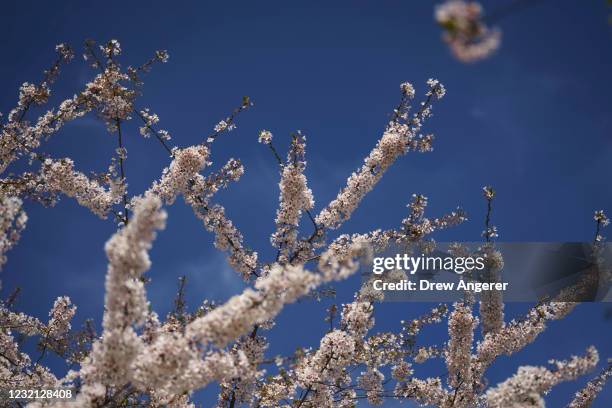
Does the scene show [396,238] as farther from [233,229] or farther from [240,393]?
[240,393]

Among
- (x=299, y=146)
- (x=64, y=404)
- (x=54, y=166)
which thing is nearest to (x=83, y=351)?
(x=54, y=166)

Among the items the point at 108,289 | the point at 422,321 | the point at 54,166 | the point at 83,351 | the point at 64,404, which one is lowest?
the point at 64,404

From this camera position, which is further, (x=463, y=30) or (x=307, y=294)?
(x=307, y=294)

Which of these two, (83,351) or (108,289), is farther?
(83,351)

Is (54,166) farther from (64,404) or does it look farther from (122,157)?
(64,404)

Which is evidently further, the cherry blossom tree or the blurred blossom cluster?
the cherry blossom tree

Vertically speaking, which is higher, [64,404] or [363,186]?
[363,186]

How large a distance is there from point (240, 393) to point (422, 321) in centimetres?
498

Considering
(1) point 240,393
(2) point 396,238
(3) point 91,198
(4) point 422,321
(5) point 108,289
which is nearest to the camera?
(5) point 108,289

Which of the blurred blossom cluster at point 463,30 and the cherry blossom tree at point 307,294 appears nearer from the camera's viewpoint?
the blurred blossom cluster at point 463,30

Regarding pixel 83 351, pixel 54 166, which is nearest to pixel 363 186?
pixel 54 166

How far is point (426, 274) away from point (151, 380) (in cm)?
752

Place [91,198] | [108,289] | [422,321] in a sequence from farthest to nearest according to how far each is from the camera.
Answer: [422,321] → [91,198] → [108,289]

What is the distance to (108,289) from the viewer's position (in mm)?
4930
